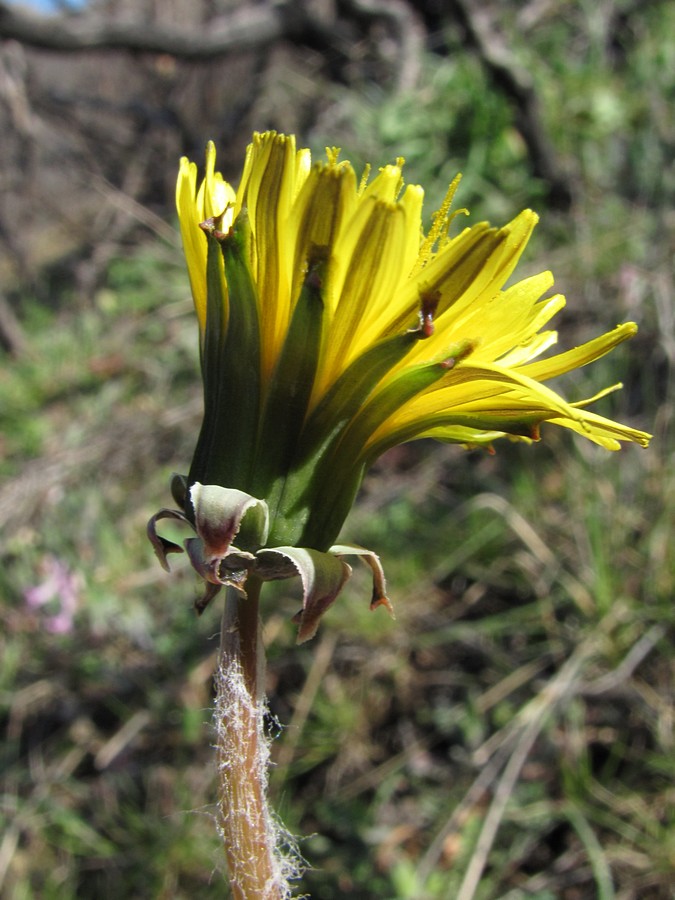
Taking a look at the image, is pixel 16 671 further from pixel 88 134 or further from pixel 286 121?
pixel 88 134

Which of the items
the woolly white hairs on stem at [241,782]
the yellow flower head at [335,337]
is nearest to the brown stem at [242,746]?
the woolly white hairs on stem at [241,782]

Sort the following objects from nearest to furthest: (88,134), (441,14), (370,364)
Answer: (370,364)
(441,14)
(88,134)

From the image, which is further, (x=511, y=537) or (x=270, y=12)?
(x=270, y=12)

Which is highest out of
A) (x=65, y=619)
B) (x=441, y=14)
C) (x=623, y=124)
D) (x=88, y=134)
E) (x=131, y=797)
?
(x=441, y=14)

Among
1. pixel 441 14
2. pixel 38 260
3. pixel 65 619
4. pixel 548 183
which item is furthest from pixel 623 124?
pixel 38 260

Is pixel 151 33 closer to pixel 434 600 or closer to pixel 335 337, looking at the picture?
pixel 434 600

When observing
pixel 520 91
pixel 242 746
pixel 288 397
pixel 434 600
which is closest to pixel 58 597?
pixel 434 600

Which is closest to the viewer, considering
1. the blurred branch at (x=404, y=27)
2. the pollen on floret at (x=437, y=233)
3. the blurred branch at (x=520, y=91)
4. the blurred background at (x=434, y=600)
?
the pollen on floret at (x=437, y=233)

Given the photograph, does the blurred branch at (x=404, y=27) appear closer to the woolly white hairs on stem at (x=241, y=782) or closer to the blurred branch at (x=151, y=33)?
the blurred branch at (x=151, y=33)
